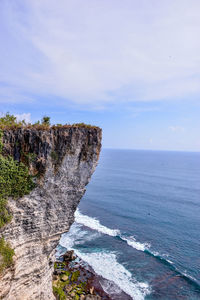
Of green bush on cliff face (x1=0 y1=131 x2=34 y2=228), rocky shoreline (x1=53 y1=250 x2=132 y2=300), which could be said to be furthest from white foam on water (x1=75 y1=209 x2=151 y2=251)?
green bush on cliff face (x1=0 y1=131 x2=34 y2=228)

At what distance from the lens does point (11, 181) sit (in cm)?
1548

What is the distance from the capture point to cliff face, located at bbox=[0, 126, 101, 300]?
15570 millimetres

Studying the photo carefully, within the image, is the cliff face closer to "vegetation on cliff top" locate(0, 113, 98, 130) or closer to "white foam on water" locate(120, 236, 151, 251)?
"vegetation on cliff top" locate(0, 113, 98, 130)

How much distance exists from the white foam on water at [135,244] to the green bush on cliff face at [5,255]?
3232cm

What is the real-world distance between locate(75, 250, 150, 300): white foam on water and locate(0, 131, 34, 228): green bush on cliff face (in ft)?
83.0

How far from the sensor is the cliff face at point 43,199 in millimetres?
15570

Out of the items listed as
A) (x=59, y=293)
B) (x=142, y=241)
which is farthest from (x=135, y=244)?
(x=59, y=293)

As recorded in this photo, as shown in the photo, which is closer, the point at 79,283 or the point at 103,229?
the point at 79,283

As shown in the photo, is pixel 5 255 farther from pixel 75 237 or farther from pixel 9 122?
pixel 75 237

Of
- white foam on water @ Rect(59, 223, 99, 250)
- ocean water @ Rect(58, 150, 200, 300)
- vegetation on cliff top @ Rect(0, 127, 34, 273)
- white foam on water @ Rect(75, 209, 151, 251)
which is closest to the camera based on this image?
vegetation on cliff top @ Rect(0, 127, 34, 273)

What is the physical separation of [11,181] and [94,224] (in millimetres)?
39686

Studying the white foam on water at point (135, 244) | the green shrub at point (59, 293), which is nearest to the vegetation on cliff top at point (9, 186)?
the green shrub at point (59, 293)

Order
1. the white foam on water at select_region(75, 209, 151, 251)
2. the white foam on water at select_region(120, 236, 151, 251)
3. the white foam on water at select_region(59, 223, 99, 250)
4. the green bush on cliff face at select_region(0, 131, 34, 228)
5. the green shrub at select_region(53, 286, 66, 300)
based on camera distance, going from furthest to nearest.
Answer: the white foam on water at select_region(75, 209, 151, 251), the white foam on water at select_region(59, 223, 99, 250), the white foam on water at select_region(120, 236, 151, 251), the green shrub at select_region(53, 286, 66, 300), the green bush on cliff face at select_region(0, 131, 34, 228)

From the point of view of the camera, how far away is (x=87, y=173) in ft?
60.3
